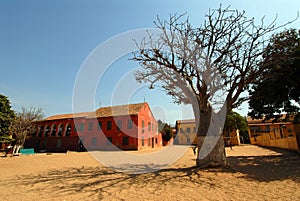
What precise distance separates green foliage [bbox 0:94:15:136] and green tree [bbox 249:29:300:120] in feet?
92.8

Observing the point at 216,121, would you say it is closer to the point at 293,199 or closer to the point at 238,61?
the point at 238,61

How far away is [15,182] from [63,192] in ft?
9.84

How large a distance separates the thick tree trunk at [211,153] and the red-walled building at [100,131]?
1927cm

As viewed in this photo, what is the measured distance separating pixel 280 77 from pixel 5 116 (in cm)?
3090

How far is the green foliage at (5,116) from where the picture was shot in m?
23.0

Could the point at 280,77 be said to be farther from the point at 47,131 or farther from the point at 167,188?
the point at 47,131

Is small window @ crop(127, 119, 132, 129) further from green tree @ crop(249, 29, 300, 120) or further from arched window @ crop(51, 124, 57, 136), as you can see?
green tree @ crop(249, 29, 300, 120)

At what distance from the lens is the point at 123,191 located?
5441mm

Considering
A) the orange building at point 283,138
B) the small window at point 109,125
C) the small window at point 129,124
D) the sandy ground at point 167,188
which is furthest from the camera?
the small window at point 109,125

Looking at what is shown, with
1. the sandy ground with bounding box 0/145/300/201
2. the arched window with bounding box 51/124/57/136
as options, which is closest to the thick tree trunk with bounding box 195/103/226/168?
the sandy ground with bounding box 0/145/300/201

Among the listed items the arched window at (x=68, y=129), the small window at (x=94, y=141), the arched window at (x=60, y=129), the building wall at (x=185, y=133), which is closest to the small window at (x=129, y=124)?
the small window at (x=94, y=141)

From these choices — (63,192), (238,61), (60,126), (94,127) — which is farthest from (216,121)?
(60,126)

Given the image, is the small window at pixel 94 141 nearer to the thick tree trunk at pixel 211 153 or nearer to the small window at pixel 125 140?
the small window at pixel 125 140

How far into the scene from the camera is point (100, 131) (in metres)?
30.4
